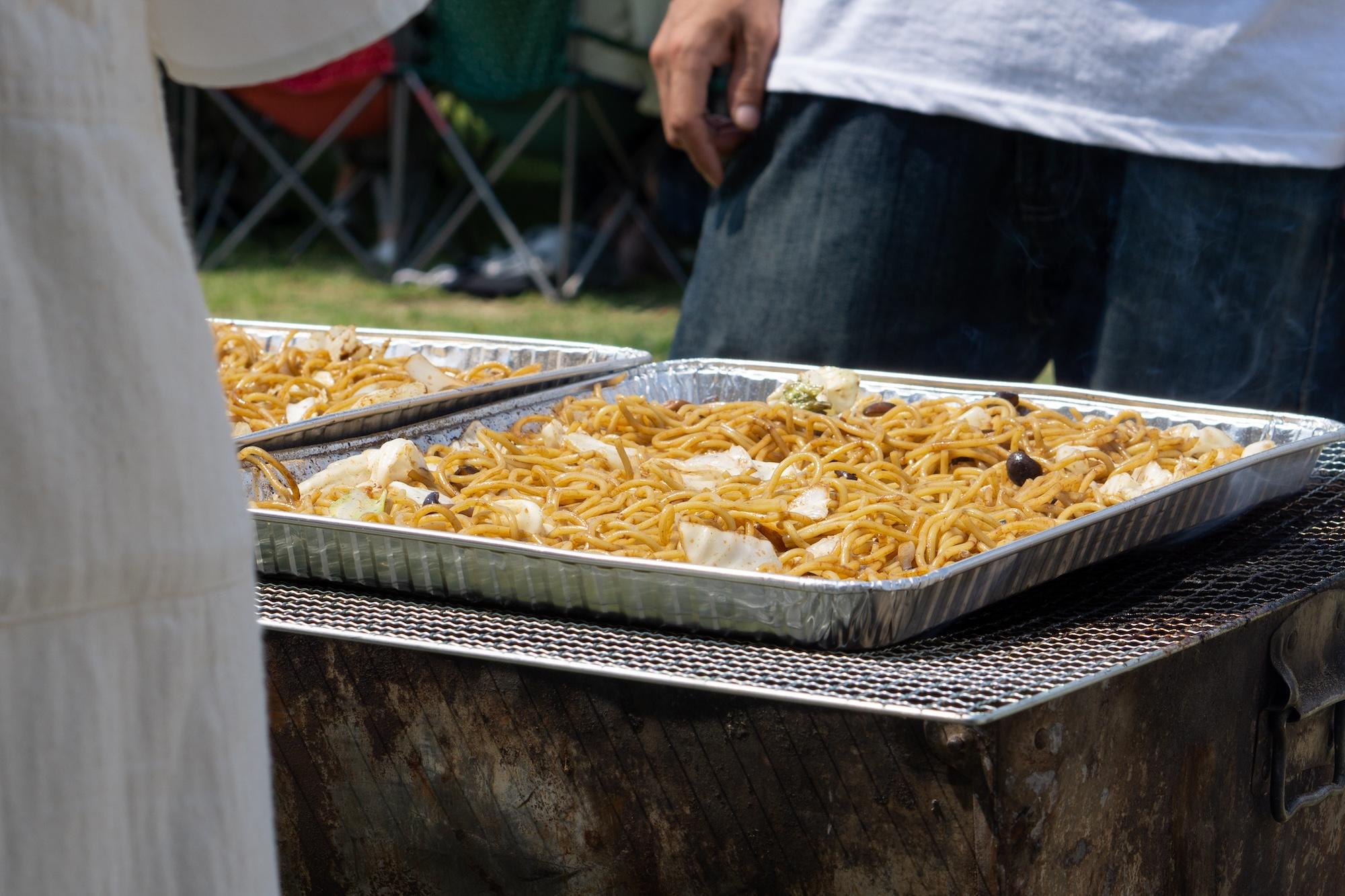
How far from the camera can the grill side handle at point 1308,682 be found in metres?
1.75

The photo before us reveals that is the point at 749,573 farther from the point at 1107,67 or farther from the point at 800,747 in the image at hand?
the point at 1107,67

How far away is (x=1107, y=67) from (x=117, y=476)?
87.1 inches

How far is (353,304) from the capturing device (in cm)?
784

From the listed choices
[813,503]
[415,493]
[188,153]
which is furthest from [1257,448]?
[188,153]

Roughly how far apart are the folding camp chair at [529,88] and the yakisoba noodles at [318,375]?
4789 mm

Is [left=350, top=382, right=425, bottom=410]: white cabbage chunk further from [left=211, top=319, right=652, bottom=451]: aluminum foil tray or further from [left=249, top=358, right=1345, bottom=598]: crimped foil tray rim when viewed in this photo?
[left=249, top=358, right=1345, bottom=598]: crimped foil tray rim

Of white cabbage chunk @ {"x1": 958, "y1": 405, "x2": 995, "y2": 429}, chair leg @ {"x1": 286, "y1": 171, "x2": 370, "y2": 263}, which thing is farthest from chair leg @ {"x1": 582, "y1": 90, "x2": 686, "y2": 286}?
white cabbage chunk @ {"x1": 958, "y1": 405, "x2": 995, "y2": 429}

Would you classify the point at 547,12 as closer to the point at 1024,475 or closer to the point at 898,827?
the point at 1024,475

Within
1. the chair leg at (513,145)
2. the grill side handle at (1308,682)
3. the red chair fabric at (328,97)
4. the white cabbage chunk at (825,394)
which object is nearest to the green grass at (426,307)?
the chair leg at (513,145)

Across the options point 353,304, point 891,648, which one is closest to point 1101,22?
point 891,648

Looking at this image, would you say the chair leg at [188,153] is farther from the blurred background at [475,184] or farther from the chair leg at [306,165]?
the chair leg at [306,165]

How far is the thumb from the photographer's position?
9.26 feet

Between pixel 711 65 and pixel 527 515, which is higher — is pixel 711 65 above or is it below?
above

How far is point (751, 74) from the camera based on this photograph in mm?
2846
